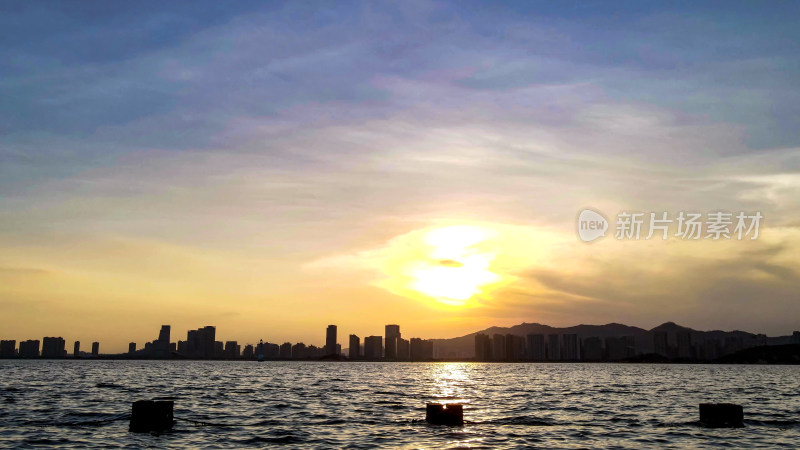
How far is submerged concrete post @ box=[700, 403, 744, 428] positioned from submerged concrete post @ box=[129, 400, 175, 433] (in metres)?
37.1

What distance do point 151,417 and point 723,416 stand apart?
39.1 metres

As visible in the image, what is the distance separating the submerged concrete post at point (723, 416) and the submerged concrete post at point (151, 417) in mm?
37145

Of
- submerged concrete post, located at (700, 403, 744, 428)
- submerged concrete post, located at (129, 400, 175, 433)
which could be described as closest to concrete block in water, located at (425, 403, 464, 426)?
submerged concrete post, located at (700, 403, 744, 428)

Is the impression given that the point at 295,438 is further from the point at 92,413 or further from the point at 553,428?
the point at 92,413

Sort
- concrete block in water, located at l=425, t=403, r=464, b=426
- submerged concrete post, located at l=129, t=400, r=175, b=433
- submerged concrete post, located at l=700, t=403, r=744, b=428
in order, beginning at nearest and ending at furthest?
submerged concrete post, located at l=129, t=400, r=175, b=433
submerged concrete post, located at l=700, t=403, r=744, b=428
concrete block in water, located at l=425, t=403, r=464, b=426

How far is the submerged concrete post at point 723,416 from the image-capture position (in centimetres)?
4384

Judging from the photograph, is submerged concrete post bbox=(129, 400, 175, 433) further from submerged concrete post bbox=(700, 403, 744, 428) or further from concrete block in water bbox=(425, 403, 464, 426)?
submerged concrete post bbox=(700, 403, 744, 428)

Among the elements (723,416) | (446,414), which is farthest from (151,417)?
(723,416)

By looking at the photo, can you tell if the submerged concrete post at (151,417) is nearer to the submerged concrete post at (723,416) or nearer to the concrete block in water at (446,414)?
the concrete block in water at (446,414)

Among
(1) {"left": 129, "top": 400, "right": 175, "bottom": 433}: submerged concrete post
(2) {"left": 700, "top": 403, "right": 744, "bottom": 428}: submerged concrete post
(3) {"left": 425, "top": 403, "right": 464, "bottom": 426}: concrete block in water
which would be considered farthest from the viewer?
(3) {"left": 425, "top": 403, "right": 464, "bottom": 426}: concrete block in water

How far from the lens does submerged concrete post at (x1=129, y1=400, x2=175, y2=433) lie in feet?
133

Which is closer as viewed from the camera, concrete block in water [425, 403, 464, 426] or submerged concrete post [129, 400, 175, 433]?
submerged concrete post [129, 400, 175, 433]

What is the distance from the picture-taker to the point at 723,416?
145 feet

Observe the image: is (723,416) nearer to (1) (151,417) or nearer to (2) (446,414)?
(2) (446,414)
